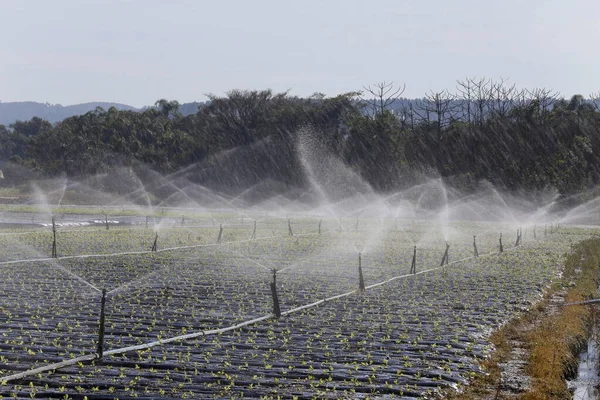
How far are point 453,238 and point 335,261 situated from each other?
88.2 ft

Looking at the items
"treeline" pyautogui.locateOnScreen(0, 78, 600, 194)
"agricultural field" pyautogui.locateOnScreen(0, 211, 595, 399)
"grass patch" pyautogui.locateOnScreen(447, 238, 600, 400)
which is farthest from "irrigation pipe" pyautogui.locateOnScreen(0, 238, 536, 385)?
"treeline" pyautogui.locateOnScreen(0, 78, 600, 194)

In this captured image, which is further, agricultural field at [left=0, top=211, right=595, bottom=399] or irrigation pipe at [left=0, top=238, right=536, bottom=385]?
agricultural field at [left=0, top=211, right=595, bottom=399]

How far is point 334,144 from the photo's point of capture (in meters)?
132

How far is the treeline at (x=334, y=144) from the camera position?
121 m

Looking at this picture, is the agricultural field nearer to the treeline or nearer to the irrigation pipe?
the irrigation pipe

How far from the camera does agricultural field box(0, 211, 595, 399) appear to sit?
1972 cm

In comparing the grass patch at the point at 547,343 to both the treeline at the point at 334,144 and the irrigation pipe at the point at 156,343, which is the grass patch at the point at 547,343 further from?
the treeline at the point at 334,144

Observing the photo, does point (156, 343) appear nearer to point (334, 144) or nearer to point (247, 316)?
point (247, 316)

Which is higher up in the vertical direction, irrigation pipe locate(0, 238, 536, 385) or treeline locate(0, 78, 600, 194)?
treeline locate(0, 78, 600, 194)

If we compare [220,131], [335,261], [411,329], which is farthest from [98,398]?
[220,131]

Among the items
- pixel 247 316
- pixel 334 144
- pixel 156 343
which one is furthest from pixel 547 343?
pixel 334 144

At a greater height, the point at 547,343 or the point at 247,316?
the point at 247,316

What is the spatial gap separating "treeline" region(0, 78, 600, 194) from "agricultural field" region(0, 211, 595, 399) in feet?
213

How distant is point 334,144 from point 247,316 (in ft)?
344
